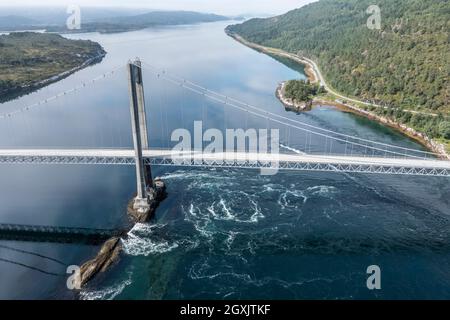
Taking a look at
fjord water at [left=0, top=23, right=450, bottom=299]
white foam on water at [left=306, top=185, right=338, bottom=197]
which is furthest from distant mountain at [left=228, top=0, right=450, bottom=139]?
white foam on water at [left=306, top=185, right=338, bottom=197]

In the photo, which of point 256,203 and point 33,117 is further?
point 33,117

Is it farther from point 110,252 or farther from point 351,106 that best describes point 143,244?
point 351,106

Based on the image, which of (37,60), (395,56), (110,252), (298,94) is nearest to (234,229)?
(110,252)

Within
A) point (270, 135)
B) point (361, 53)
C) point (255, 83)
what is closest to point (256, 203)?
point (270, 135)

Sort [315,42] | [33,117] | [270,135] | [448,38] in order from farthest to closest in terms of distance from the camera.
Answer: [315,42] < [448,38] < [33,117] < [270,135]

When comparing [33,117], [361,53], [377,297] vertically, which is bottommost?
[377,297]

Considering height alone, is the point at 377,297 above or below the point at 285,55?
below

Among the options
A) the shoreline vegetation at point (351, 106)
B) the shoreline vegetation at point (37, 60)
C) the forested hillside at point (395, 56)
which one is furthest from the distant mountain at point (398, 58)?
the shoreline vegetation at point (37, 60)

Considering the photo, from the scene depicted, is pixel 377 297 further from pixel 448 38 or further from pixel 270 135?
pixel 448 38
